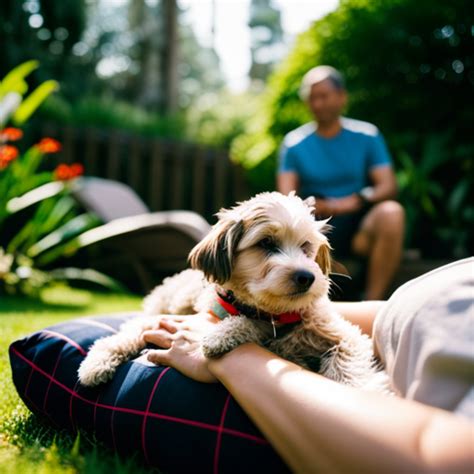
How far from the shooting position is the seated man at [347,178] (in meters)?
5.34

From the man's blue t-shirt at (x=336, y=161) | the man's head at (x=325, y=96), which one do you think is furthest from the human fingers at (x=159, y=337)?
the man's head at (x=325, y=96)

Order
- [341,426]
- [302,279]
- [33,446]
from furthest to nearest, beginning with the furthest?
1. [302,279]
2. [33,446]
3. [341,426]

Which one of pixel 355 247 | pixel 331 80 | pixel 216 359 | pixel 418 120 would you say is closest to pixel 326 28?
Answer: pixel 418 120

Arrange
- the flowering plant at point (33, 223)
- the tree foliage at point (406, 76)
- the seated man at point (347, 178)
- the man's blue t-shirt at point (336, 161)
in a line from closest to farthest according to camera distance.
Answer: the seated man at point (347, 178), the man's blue t-shirt at point (336, 161), the flowering plant at point (33, 223), the tree foliage at point (406, 76)

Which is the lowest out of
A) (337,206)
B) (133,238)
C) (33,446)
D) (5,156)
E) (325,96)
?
(133,238)

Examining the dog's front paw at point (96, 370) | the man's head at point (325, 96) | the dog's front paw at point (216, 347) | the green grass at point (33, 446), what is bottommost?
the green grass at point (33, 446)

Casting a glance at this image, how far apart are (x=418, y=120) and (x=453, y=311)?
6.75 meters

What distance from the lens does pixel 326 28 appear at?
8031 mm

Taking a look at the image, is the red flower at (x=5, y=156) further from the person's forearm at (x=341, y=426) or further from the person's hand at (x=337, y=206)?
the person's forearm at (x=341, y=426)

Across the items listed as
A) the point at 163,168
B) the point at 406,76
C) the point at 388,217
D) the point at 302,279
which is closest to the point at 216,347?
the point at 302,279

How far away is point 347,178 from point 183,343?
3.93 meters

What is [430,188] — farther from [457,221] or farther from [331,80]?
[331,80]

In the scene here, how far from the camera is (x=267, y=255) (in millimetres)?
2342

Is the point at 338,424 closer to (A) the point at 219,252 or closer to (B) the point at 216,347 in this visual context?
(B) the point at 216,347
